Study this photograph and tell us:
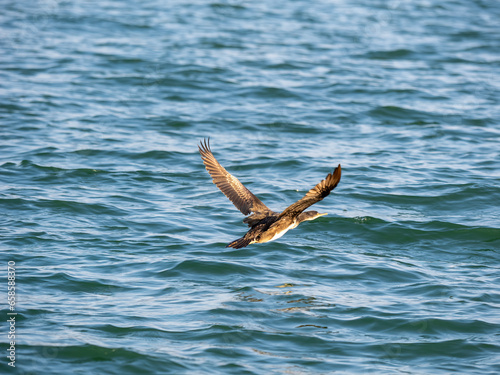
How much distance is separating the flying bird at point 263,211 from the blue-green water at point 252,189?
2.47 ft

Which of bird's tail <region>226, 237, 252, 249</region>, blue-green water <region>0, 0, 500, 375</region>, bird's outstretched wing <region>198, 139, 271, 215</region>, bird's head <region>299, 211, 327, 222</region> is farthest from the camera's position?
bird's outstretched wing <region>198, 139, 271, 215</region>

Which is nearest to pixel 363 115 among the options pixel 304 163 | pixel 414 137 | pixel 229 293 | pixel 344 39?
pixel 414 137

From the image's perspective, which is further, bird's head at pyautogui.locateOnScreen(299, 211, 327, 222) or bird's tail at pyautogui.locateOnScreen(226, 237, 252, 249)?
bird's head at pyautogui.locateOnScreen(299, 211, 327, 222)

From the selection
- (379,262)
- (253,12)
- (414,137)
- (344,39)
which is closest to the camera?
(379,262)

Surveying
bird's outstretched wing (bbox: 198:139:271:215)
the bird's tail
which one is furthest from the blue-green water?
bird's outstretched wing (bbox: 198:139:271:215)

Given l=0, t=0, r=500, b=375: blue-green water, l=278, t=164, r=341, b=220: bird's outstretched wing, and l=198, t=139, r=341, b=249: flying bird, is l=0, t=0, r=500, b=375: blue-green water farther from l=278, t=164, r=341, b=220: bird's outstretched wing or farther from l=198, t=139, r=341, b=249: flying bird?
l=278, t=164, r=341, b=220: bird's outstretched wing

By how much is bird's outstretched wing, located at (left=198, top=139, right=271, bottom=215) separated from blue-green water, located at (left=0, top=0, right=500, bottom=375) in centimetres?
83

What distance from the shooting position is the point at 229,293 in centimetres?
841

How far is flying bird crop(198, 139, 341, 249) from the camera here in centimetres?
716

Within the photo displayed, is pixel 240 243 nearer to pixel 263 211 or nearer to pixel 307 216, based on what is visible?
pixel 263 211

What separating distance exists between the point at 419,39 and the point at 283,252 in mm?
14826

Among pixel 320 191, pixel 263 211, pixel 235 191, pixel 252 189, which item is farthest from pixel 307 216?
pixel 252 189

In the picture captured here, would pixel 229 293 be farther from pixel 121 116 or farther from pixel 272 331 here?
pixel 121 116

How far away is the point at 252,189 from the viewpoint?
11.8 meters
